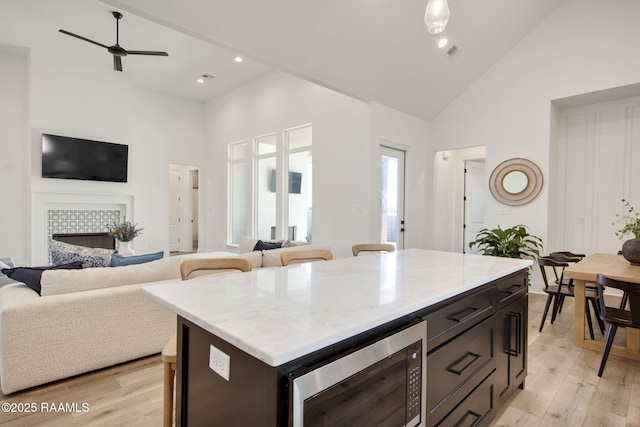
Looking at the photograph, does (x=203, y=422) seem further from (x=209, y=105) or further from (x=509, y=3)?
(x=209, y=105)

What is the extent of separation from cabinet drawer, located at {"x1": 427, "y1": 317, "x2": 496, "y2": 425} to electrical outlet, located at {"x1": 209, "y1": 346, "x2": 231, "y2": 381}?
2.43 feet

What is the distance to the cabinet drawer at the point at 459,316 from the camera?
1265 millimetres

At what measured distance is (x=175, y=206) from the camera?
9281 mm

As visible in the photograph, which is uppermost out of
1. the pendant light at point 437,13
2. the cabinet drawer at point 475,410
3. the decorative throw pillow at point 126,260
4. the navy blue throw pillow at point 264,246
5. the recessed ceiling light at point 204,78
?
the recessed ceiling light at point 204,78

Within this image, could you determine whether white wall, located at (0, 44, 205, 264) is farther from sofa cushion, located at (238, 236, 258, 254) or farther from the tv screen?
sofa cushion, located at (238, 236, 258, 254)

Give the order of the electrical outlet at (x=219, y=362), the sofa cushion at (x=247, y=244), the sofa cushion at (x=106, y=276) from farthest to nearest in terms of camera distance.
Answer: the sofa cushion at (x=247, y=244) < the sofa cushion at (x=106, y=276) < the electrical outlet at (x=219, y=362)

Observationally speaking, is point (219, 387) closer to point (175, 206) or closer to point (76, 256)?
point (76, 256)

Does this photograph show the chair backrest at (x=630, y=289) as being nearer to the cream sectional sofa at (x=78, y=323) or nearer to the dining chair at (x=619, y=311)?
the dining chair at (x=619, y=311)

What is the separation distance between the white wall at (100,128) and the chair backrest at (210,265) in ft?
17.9

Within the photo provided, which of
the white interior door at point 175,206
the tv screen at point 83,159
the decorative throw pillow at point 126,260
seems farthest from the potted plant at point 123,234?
the decorative throw pillow at point 126,260

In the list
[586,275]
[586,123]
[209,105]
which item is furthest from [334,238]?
[209,105]

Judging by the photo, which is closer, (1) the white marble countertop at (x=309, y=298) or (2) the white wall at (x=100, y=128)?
(1) the white marble countertop at (x=309, y=298)

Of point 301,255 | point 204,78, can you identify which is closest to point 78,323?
point 301,255

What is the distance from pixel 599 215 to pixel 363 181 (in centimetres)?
349
